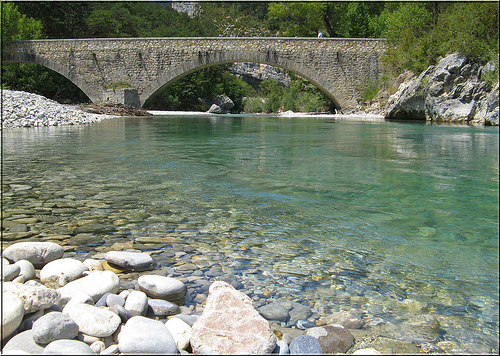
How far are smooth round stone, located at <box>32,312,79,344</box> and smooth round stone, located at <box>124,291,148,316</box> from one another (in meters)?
0.24

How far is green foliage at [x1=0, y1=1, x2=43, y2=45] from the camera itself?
2170 cm

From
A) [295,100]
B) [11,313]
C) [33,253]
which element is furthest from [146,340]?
[295,100]

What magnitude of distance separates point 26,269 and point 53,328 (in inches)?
24.7

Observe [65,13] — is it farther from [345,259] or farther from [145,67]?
[345,259]

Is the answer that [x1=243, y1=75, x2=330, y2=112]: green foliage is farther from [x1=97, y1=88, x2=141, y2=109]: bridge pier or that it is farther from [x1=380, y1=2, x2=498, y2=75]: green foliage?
[x1=97, y1=88, x2=141, y2=109]: bridge pier

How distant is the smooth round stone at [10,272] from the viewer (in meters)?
1.76

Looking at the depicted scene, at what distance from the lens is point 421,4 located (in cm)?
2430

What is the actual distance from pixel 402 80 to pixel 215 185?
14.7 meters

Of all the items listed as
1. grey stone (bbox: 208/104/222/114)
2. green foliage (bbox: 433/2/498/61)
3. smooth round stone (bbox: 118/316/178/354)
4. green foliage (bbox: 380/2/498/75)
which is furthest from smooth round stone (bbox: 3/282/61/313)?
grey stone (bbox: 208/104/222/114)

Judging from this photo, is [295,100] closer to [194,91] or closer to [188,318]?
[194,91]

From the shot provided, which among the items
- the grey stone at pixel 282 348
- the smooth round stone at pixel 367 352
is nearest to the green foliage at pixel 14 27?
the grey stone at pixel 282 348

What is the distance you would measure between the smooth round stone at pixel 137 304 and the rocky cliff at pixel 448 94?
821 cm

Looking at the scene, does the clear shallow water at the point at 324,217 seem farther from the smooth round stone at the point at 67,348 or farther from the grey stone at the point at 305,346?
the smooth round stone at the point at 67,348

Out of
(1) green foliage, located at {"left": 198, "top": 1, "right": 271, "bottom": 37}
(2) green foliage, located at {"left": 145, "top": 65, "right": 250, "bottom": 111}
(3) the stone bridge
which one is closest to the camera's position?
(3) the stone bridge
